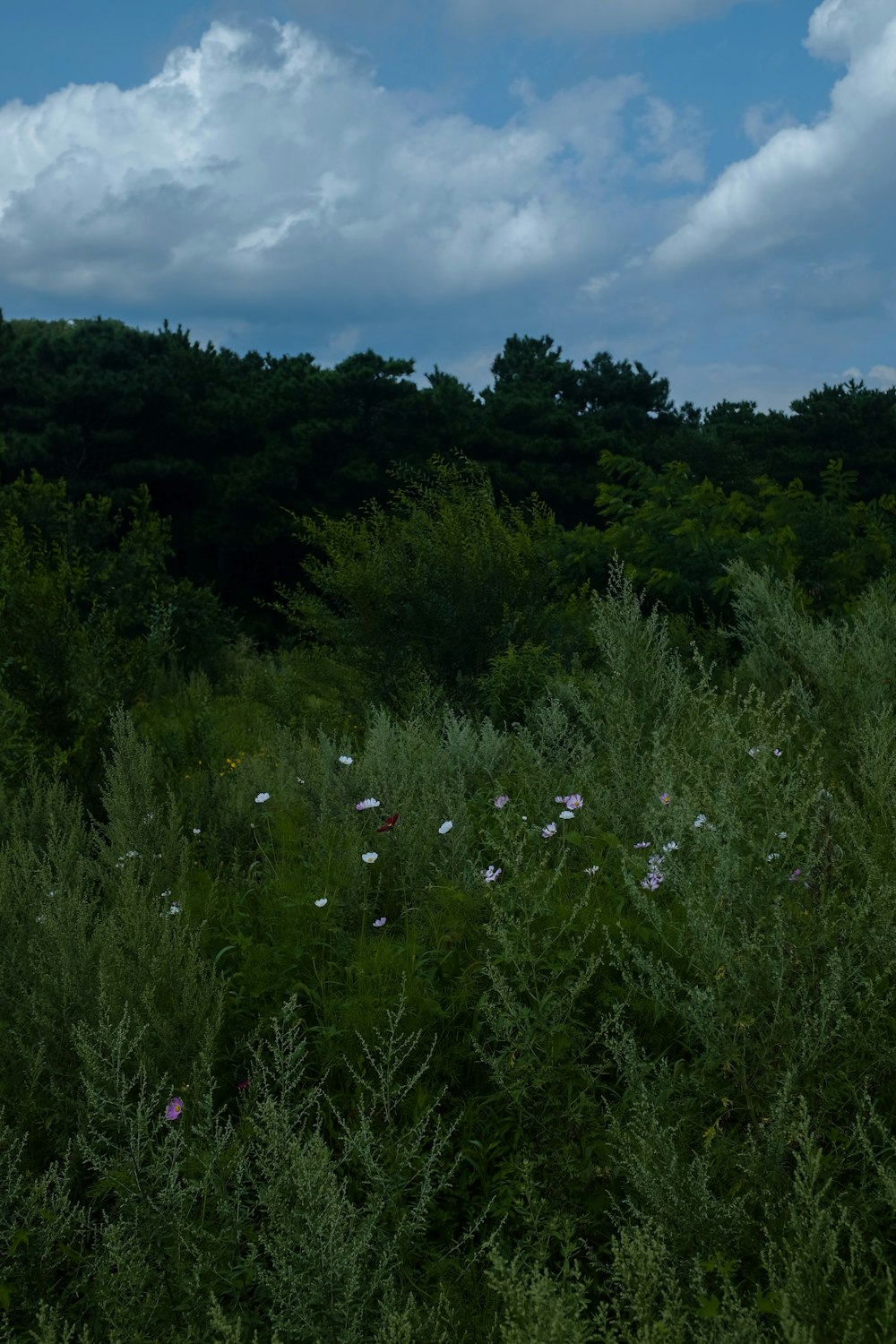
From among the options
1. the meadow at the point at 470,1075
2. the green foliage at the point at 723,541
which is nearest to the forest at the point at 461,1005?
the meadow at the point at 470,1075

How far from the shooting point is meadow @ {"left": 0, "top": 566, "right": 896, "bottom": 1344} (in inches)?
91.3

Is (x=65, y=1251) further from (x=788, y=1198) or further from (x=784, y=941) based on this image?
(x=784, y=941)

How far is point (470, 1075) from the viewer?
3309 mm

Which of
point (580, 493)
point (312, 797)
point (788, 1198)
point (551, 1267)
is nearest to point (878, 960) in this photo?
point (788, 1198)

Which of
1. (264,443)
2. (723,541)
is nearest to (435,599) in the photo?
(723,541)

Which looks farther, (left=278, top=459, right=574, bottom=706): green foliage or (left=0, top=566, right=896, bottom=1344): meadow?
(left=278, top=459, right=574, bottom=706): green foliage

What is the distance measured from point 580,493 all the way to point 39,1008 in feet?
87.9

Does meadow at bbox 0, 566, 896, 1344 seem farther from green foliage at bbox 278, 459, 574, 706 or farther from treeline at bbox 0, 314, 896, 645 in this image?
treeline at bbox 0, 314, 896, 645

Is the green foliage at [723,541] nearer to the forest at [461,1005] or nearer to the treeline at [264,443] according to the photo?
the forest at [461,1005]

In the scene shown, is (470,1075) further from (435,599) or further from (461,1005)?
(435,599)

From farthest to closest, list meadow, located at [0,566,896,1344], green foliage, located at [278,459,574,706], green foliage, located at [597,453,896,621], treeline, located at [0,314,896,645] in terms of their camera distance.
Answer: treeline, located at [0,314,896,645] → green foliage, located at [597,453,896,621] → green foliage, located at [278,459,574,706] → meadow, located at [0,566,896,1344]

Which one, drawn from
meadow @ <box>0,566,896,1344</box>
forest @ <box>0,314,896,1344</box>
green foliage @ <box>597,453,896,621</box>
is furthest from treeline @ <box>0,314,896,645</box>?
meadow @ <box>0,566,896,1344</box>

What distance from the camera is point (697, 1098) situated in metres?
2.90

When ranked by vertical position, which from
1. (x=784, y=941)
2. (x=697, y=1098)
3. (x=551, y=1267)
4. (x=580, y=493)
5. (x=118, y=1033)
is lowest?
(x=551, y=1267)
